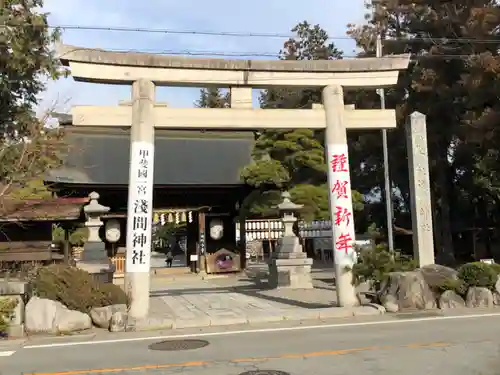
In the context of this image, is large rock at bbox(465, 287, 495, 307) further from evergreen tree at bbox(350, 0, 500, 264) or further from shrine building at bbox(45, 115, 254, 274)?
shrine building at bbox(45, 115, 254, 274)

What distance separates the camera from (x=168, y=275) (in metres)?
24.6

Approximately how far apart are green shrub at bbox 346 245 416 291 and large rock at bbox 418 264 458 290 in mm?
388

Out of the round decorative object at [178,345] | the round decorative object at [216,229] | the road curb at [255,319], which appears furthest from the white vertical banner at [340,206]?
the round decorative object at [216,229]

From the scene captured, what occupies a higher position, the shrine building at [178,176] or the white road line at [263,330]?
the shrine building at [178,176]

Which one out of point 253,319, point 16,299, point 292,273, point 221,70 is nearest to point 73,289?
point 16,299

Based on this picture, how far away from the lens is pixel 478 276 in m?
12.1

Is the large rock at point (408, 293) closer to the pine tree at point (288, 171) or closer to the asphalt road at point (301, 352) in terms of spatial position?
the asphalt road at point (301, 352)

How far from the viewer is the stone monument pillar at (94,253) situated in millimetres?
16016

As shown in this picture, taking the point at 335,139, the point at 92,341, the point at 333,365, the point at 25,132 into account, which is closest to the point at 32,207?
the point at 25,132

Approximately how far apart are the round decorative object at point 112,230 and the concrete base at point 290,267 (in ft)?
25.6

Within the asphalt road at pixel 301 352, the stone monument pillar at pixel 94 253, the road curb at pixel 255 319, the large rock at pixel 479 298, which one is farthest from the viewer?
the stone monument pillar at pixel 94 253

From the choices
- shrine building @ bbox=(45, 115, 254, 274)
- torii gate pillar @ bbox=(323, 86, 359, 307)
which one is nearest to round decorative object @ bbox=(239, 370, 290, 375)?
torii gate pillar @ bbox=(323, 86, 359, 307)

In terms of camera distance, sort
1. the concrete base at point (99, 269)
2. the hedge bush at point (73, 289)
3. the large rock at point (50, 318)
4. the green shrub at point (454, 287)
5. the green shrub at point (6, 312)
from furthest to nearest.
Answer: the concrete base at point (99, 269) → the green shrub at point (454, 287) → the hedge bush at point (73, 289) → the large rock at point (50, 318) → the green shrub at point (6, 312)

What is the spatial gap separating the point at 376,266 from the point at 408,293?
38.1 inches
